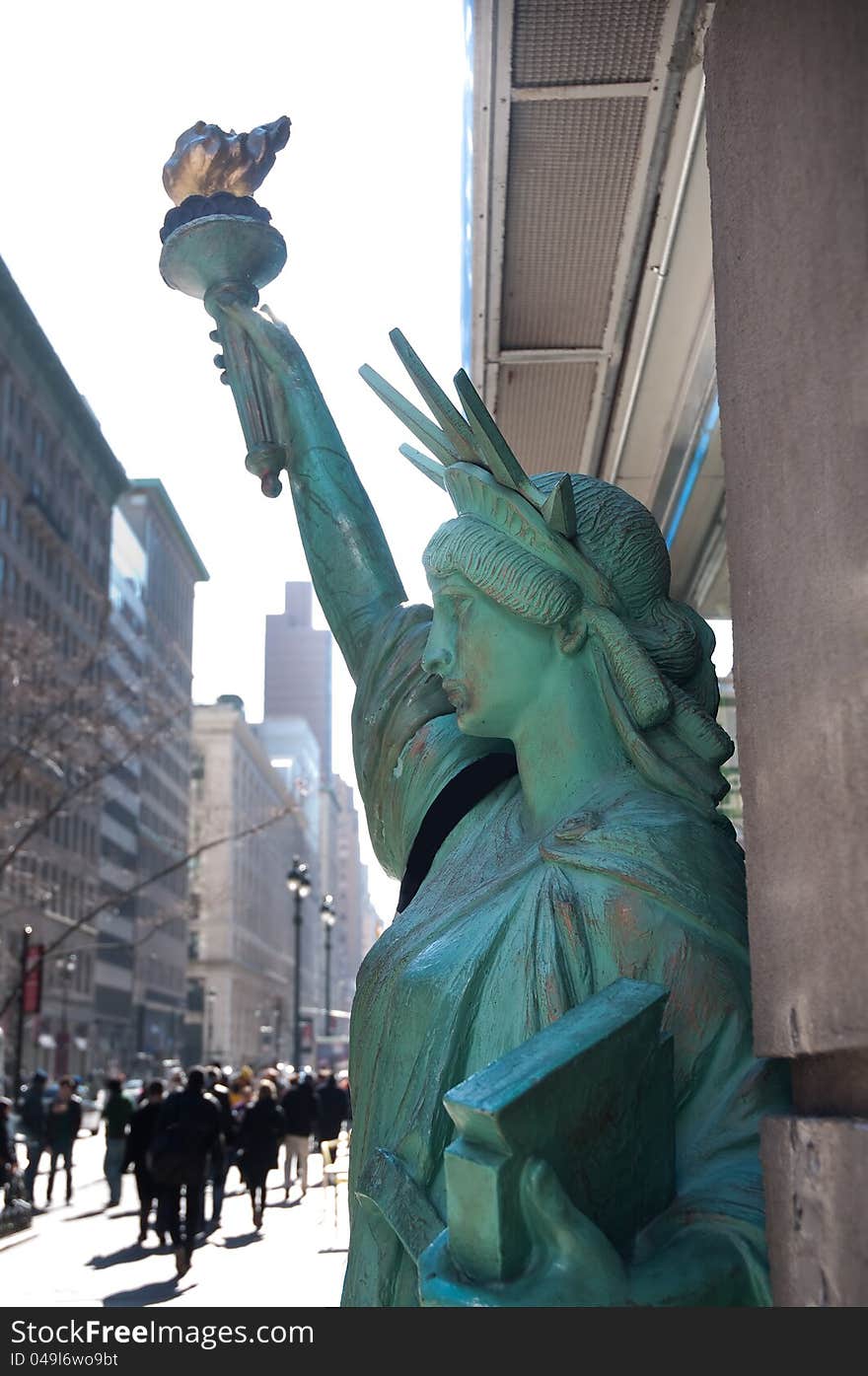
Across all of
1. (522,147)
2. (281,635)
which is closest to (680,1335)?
(522,147)

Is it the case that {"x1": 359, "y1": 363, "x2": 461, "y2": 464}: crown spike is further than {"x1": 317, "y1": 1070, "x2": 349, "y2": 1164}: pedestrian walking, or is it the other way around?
{"x1": 317, "y1": 1070, "x2": 349, "y2": 1164}: pedestrian walking

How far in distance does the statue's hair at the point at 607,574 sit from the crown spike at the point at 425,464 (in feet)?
0.79

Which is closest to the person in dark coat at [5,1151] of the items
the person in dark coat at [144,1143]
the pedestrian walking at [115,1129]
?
the pedestrian walking at [115,1129]

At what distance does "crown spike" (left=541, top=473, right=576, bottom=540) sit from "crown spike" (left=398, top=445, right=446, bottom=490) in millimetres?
305

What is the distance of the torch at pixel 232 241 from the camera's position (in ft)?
8.68

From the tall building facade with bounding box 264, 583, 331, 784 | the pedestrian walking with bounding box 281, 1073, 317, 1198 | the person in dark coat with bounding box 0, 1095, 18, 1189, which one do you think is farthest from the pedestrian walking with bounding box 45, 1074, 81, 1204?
the tall building facade with bounding box 264, 583, 331, 784

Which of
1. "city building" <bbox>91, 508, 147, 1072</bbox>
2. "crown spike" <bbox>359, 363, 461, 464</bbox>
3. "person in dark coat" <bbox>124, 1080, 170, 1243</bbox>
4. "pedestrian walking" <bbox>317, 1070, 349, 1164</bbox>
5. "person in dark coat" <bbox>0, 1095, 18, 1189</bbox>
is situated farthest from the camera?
"city building" <bbox>91, 508, 147, 1072</bbox>

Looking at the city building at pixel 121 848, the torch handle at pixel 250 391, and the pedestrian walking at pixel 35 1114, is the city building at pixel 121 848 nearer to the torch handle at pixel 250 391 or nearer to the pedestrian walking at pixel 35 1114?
the pedestrian walking at pixel 35 1114

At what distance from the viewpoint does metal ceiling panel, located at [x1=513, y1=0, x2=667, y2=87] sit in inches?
174

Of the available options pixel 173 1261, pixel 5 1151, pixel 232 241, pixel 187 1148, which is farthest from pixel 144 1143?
pixel 232 241

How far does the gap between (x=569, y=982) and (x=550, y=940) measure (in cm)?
6

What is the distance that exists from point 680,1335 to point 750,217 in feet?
3.38

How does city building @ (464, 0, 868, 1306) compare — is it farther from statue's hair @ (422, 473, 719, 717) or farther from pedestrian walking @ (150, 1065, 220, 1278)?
pedestrian walking @ (150, 1065, 220, 1278)

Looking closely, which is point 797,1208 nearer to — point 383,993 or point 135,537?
point 383,993
